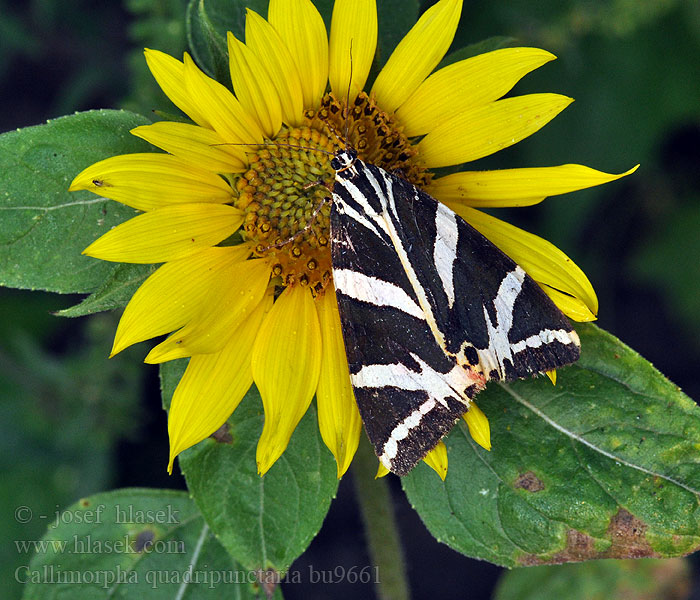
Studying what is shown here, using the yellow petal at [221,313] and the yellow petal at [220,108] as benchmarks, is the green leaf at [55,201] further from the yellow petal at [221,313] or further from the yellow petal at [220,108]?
the yellow petal at [221,313]

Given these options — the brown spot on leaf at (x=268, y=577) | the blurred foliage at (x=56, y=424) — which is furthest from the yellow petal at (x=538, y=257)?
the blurred foliage at (x=56, y=424)

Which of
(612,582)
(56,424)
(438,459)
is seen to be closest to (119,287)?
(438,459)

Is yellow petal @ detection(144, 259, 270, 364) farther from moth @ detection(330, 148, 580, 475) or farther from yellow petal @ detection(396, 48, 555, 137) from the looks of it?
yellow petal @ detection(396, 48, 555, 137)

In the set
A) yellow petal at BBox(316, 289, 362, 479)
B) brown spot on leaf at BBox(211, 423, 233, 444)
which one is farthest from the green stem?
brown spot on leaf at BBox(211, 423, 233, 444)

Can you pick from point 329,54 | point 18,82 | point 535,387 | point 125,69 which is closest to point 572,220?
point 535,387

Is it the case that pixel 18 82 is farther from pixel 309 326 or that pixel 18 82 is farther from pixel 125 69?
pixel 309 326
